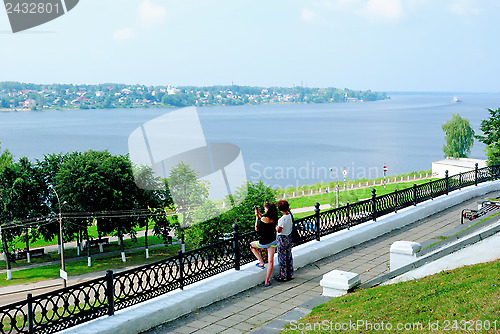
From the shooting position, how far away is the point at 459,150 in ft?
291

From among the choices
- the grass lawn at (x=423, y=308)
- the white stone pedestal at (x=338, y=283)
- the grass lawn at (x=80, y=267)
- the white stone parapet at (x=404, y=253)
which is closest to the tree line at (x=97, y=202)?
the grass lawn at (x=80, y=267)

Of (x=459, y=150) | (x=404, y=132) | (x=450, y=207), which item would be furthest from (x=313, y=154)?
(x=450, y=207)

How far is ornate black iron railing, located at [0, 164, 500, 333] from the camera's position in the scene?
554cm

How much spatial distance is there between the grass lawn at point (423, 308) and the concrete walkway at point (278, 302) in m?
0.46

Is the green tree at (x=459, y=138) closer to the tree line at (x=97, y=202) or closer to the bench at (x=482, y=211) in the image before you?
the tree line at (x=97, y=202)

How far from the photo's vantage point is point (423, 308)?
5.11 meters

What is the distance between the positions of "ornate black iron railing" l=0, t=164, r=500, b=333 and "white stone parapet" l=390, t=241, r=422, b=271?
182cm

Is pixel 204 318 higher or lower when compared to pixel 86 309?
lower

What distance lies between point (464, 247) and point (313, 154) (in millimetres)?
94587

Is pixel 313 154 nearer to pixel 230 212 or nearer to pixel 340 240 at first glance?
pixel 230 212

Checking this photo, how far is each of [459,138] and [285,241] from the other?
3535 inches

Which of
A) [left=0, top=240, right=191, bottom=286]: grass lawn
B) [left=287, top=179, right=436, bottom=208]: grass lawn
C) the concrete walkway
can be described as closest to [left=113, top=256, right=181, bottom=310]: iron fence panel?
the concrete walkway

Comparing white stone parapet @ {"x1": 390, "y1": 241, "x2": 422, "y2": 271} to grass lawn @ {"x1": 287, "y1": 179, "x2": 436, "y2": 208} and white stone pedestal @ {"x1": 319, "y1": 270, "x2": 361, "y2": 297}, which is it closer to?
white stone pedestal @ {"x1": 319, "y1": 270, "x2": 361, "y2": 297}

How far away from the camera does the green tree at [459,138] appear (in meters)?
88.6
